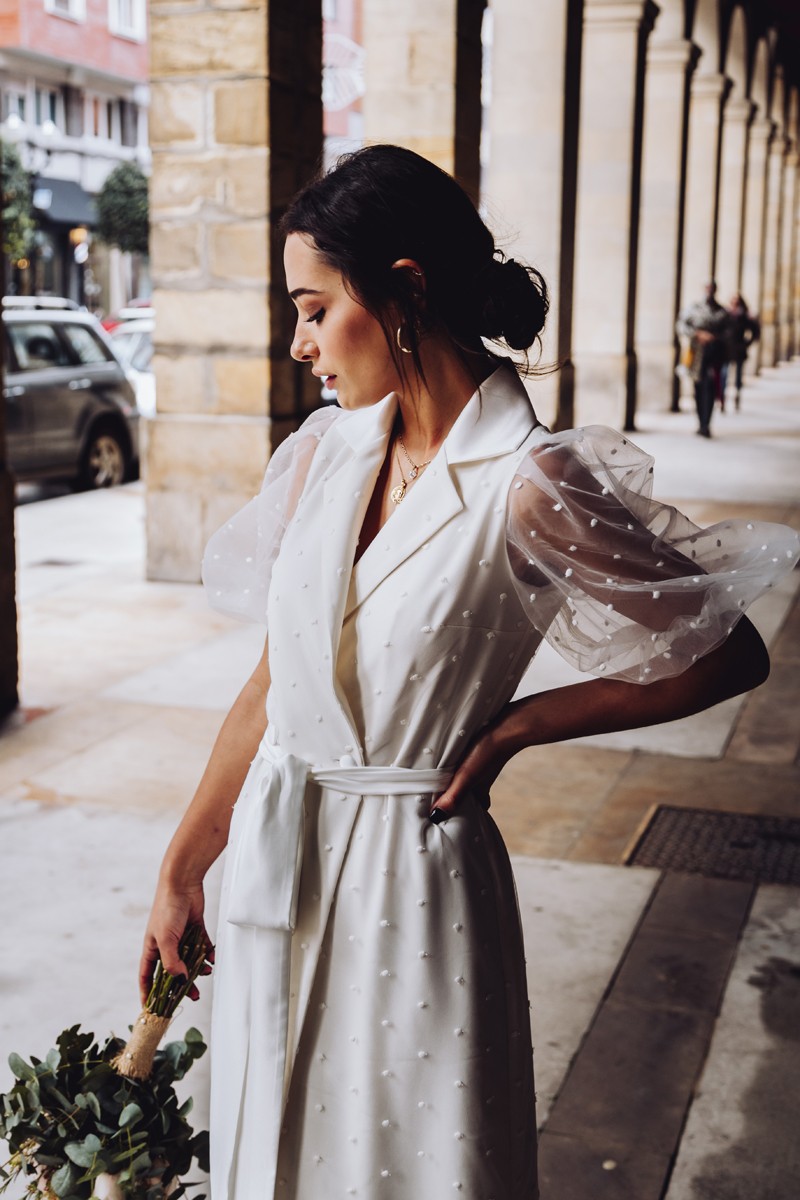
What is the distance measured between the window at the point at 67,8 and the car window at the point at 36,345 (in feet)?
105

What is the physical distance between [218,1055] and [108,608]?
5.80 metres

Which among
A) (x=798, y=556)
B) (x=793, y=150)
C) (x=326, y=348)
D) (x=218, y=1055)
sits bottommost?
(x=218, y=1055)

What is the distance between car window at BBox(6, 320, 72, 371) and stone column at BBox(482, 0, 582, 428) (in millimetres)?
3806

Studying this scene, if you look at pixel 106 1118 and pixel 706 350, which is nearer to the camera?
pixel 106 1118

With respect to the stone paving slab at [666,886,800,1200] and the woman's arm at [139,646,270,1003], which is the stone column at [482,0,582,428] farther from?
the woman's arm at [139,646,270,1003]

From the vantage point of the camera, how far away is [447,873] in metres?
1.63

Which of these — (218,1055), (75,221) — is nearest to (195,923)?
(218,1055)

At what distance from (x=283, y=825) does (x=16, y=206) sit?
3665 centimetres

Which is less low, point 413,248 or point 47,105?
point 47,105

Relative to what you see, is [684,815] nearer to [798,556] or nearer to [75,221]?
[798,556]

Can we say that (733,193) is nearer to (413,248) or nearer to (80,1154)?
(413,248)

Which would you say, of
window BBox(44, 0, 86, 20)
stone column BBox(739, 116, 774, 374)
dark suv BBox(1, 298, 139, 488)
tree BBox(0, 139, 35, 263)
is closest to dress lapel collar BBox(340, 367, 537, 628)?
dark suv BBox(1, 298, 139, 488)

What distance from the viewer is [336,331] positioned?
1.61m

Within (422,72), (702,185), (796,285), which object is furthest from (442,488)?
(796,285)
